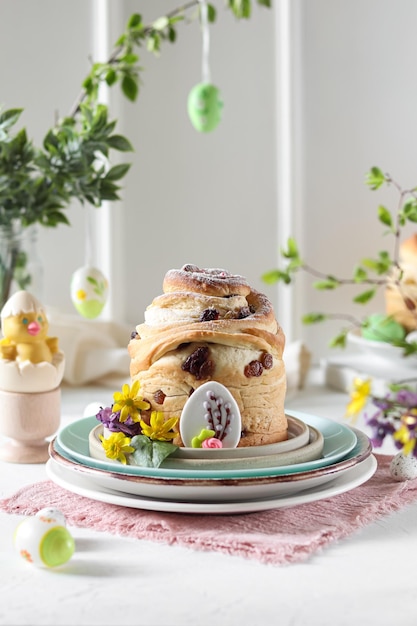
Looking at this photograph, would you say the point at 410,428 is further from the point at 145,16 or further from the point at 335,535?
the point at 145,16

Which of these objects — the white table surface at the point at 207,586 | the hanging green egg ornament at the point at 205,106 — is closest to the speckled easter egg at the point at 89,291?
the hanging green egg ornament at the point at 205,106

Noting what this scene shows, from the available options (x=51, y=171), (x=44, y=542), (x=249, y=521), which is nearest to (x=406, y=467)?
(x=249, y=521)

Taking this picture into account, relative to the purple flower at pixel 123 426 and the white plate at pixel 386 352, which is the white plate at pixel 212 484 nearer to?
the purple flower at pixel 123 426

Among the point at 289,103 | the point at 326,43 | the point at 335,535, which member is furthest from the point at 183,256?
the point at 335,535

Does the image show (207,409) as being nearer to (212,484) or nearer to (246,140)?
(212,484)

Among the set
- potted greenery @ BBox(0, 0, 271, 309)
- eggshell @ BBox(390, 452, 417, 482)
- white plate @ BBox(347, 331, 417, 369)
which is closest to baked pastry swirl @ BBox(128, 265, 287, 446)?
eggshell @ BBox(390, 452, 417, 482)

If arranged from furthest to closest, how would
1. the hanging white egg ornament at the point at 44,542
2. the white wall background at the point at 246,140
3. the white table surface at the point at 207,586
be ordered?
1. the white wall background at the point at 246,140
2. the hanging white egg ornament at the point at 44,542
3. the white table surface at the point at 207,586
